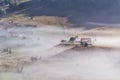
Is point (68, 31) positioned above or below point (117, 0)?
below

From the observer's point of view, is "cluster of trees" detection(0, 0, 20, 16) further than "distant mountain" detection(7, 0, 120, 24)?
Yes

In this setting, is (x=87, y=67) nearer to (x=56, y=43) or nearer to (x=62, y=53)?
(x=62, y=53)

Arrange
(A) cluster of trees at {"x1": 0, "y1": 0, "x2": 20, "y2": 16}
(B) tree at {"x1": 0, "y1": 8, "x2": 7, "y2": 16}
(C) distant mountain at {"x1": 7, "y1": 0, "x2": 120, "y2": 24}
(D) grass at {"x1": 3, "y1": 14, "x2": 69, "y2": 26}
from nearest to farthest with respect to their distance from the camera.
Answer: (D) grass at {"x1": 3, "y1": 14, "x2": 69, "y2": 26} → (C) distant mountain at {"x1": 7, "y1": 0, "x2": 120, "y2": 24} → (B) tree at {"x1": 0, "y1": 8, "x2": 7, "y2": 16} → (A) cluster of trees at {"x1": 0, "y1": 0, "x2": 20, "y2": 16}

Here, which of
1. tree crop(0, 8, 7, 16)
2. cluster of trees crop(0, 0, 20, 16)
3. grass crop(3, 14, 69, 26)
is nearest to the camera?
grass crop(3, 14, 69, 26)

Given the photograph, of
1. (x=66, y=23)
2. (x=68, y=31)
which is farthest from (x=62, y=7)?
(x=68, y=31)

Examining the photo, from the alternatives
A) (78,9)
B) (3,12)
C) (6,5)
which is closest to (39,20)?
(78,9)

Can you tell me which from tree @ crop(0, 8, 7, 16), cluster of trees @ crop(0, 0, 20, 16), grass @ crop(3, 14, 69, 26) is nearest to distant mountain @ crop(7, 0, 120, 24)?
grass @ crop(3, 14, 69, 26)

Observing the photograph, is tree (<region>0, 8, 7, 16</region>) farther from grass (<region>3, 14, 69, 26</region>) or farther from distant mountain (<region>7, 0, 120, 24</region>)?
distant mountain (<region>7, 0, 120, 24</region>)
